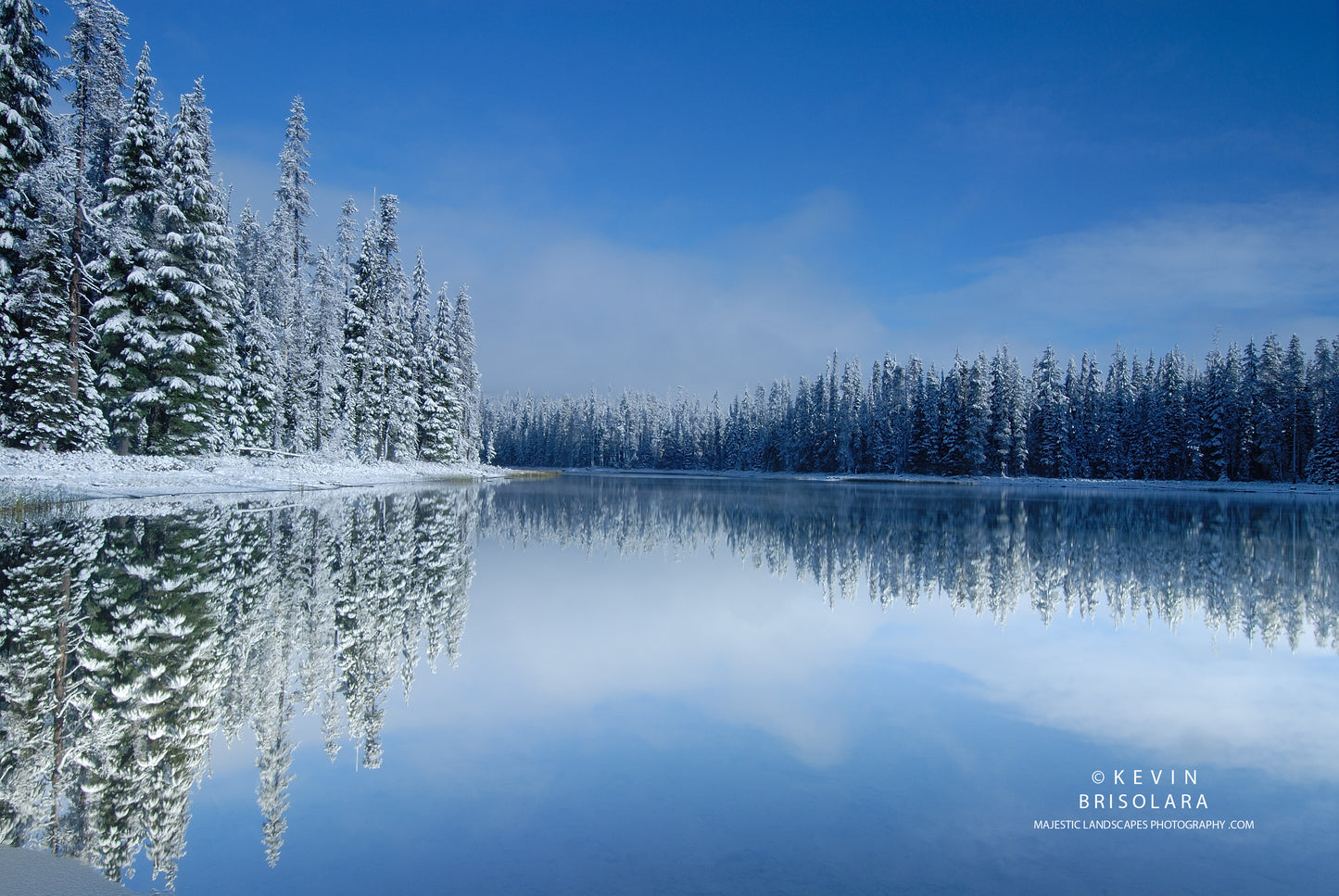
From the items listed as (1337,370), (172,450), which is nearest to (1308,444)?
(1337,370)

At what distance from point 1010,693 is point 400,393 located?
166ft

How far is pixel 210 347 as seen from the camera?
1294 inches

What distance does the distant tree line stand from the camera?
256ft

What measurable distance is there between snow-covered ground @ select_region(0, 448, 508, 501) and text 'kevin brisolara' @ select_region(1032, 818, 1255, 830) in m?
24.6

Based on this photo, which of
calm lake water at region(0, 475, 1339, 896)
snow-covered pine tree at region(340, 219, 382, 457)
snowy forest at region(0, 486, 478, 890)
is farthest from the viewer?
snow-covered pine tree at region(340, 219, 382, 457)

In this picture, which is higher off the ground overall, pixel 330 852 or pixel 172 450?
pixel 172 450

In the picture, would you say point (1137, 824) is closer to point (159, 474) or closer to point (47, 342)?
point (159, 474)

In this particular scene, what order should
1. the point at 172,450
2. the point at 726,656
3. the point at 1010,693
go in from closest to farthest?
the point at 1010,693
the point at 726,656
the point at 172,450

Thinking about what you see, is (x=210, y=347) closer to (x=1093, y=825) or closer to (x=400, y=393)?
(x=400, y=393)

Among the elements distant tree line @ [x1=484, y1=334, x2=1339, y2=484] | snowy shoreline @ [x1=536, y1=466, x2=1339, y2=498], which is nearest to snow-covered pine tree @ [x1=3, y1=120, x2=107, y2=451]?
snowy shoreline @ [x1=536, y1=466, x2=1339, y2=498]

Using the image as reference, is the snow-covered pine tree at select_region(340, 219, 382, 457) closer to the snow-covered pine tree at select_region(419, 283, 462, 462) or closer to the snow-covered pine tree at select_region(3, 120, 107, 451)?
the snow-covered pine tree at select_region(419, 283, 462, 462)

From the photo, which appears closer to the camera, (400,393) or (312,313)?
(312,313)

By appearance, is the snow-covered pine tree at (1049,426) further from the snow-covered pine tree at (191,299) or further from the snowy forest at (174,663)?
the snowy forest at (174,663)

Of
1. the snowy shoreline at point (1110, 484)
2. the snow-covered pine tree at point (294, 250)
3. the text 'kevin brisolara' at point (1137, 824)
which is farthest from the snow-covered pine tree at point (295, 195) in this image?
Answer: the snowy shoreline at point (1110, 484)
